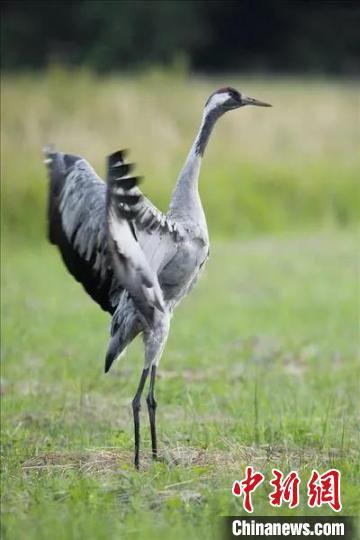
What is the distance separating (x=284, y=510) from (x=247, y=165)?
1357cm

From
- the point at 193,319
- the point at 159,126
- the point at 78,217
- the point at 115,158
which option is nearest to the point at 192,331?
the point at 193,319

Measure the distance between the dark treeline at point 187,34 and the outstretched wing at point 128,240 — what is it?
23984 millimetres

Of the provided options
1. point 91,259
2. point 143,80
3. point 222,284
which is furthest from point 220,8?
point 91,259

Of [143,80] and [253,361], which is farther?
[143,80]

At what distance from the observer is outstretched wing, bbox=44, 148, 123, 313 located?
5.47 m

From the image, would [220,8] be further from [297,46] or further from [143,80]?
[143,80]

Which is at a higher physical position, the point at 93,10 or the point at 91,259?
the point at 93,10

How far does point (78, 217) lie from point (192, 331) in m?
5.29

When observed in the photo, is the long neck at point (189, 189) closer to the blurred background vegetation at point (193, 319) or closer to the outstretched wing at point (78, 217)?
the outstretched wing at point (78, 217)

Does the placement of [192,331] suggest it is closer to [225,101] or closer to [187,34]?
[225,101]

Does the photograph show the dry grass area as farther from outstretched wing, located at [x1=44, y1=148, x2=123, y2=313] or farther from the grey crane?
outstretched wing, located at [x1=44, y1=148, x2=123, y2=313]

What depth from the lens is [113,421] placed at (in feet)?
24.2

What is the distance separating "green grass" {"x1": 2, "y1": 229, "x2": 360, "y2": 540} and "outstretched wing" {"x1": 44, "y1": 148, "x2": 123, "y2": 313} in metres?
0.92

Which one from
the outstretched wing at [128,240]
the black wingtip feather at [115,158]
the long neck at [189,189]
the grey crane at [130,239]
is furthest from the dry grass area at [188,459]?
the black wingtip feather at [115,158]
